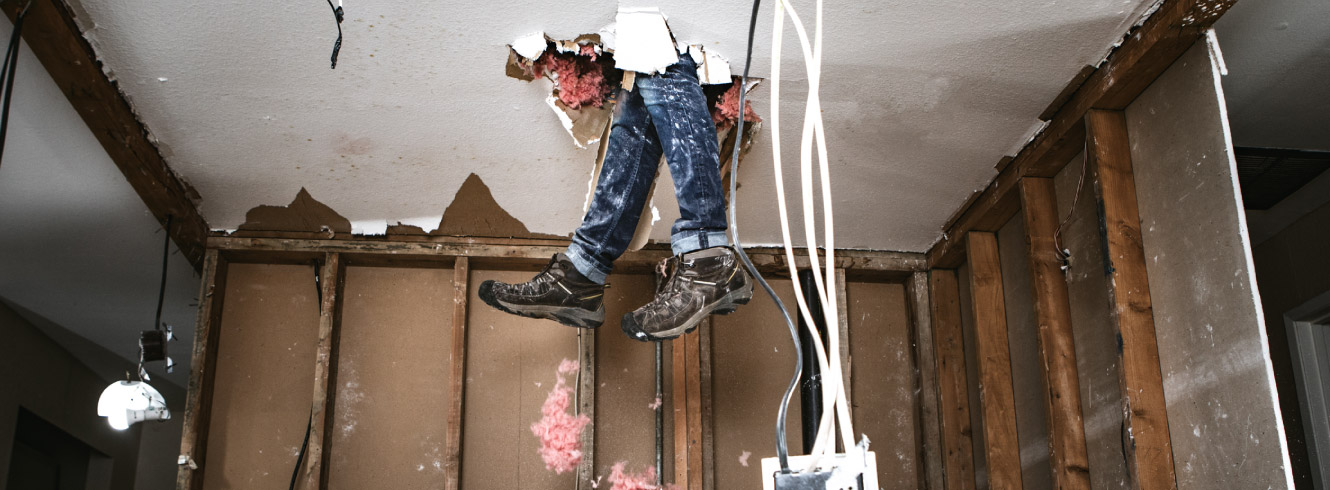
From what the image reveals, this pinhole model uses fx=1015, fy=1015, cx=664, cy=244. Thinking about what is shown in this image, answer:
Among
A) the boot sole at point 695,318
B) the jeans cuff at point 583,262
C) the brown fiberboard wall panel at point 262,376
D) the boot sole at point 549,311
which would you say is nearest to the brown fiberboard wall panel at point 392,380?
the brown fiberboard wall panel at point 262,376

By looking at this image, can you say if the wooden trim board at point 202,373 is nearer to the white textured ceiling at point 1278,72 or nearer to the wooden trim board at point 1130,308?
the wooden trim board at point 1130,308

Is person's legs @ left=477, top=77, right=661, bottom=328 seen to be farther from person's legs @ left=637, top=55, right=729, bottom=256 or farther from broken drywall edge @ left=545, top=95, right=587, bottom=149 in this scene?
broken drywall edge @ left=545, top=95, right=587, bottom=149

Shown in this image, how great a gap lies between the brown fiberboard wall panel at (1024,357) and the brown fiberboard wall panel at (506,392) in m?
1.49

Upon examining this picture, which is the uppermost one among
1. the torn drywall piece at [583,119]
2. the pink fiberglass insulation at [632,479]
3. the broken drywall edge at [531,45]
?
the broken drywall edge at [531,45]

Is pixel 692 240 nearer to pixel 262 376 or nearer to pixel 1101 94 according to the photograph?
pixel 1101 94

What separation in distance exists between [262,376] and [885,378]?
2233 mm

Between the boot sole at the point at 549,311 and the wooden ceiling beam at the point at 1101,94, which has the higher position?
the wooden ceiling beam at the point at 1101,94

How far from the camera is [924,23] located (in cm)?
250

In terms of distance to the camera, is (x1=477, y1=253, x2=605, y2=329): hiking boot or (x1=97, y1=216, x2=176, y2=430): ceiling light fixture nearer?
(x1=477, y1=253, x2=605, y2=329): hiking boot

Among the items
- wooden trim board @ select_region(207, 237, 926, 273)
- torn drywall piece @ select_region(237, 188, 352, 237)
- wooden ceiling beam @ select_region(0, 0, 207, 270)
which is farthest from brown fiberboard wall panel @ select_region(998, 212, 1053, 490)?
wooden ceiling beam @ select_region(0, 0, 207, 270)

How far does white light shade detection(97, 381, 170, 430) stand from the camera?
314 cm

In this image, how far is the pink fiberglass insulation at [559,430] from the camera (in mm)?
3480

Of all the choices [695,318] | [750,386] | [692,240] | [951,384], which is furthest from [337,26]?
[951,384]

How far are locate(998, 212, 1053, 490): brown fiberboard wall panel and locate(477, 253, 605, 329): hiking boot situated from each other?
1367 millimetres
